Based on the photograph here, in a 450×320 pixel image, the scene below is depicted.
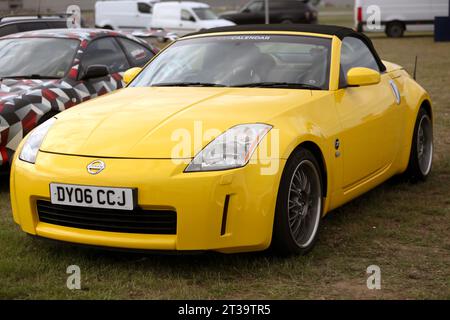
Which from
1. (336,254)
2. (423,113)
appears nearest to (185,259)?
(336,254)

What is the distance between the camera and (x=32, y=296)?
12.1ft

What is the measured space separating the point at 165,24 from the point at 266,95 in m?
25.2

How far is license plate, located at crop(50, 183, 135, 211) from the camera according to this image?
382cm

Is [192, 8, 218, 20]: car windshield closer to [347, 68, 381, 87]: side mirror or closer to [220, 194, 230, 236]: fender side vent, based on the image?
[347, 68, 381, 87]: side mirror

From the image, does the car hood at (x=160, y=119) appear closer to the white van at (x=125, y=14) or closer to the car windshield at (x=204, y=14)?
the car windshield at (x=204, y=14)

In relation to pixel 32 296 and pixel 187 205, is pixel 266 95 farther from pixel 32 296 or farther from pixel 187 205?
pixel 32 296

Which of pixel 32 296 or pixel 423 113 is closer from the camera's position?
pixel 32 296

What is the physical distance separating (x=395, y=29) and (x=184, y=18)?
26.4 feet

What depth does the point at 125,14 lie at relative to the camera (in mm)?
30656

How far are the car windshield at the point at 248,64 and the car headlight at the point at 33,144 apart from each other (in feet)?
3.19

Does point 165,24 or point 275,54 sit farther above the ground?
point 275,54

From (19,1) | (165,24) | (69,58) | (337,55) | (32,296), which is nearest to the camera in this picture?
(32,296)

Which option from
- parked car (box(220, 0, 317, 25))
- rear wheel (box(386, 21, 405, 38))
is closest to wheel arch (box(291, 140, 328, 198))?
rear wheel (box(386, 21, 405, 38))

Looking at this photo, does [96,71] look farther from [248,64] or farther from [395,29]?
[395,29]
